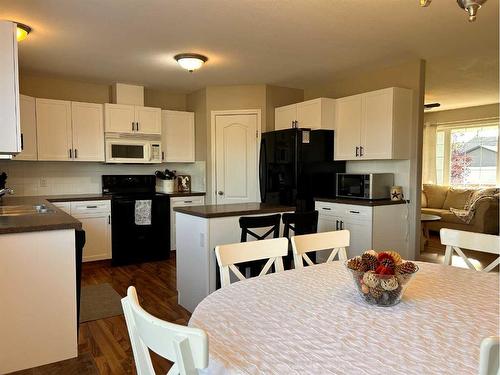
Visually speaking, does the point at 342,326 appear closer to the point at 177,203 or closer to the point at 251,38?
the point at 251,38

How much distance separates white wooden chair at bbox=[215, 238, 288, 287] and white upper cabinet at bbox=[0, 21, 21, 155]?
162 cm

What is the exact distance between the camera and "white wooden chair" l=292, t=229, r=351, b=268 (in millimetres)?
2012

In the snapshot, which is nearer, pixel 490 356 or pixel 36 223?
pixel 490 356

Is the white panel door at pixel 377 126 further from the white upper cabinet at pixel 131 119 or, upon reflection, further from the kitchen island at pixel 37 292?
the kitchen island at pixel 37 292

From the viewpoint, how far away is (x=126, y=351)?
2492 millimetres

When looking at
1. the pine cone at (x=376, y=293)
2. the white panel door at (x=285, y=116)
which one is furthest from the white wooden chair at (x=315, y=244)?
the white panel door at (x=285, y=116)

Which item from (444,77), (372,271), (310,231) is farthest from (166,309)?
(444,77)

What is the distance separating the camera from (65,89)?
490cm

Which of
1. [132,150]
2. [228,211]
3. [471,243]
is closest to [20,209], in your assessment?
[132,150]

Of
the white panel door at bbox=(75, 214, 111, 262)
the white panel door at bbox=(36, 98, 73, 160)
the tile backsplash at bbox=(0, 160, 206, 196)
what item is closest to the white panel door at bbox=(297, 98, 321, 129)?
the tile backsplash at bbox=(0, 160, 206, 196)

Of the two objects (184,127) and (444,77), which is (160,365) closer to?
(184,127)

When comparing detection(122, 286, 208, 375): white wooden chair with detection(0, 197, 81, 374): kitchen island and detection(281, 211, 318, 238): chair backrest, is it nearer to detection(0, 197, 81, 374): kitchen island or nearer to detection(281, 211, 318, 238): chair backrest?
detection(0, 197, 81, 374): kitchen island

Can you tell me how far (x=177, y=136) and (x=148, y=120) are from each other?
1.72 feet

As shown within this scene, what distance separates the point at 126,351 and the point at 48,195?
311cm
